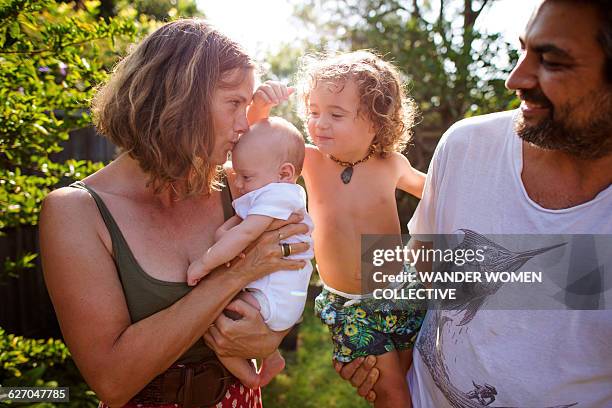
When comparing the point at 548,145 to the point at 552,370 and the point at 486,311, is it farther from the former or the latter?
the point at 552,370

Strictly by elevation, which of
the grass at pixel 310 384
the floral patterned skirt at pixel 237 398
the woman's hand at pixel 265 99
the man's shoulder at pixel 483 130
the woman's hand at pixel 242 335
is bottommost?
the grass at pixel 310 384

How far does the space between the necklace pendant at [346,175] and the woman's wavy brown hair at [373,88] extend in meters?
0.18

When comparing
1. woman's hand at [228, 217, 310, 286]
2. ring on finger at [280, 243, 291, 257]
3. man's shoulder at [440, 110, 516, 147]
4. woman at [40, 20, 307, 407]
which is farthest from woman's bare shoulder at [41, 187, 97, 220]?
man's shoulder at [440, 110, 516, 147]

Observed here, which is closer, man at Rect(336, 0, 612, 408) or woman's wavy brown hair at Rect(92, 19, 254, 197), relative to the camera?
man at Rect(336, 0, 612, 408)

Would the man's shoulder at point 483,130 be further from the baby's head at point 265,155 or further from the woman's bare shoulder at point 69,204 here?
the woman's bare shoulder at point 69,204

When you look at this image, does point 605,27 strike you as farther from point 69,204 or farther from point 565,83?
point 69,204

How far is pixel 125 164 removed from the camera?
2.01 metres

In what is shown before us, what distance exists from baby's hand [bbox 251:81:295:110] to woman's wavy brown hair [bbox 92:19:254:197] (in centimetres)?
29

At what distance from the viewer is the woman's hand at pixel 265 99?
2266mm

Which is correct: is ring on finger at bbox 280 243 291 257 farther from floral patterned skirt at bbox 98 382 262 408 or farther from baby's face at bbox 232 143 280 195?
floral patterned skirt at bbox 98 382 262 408

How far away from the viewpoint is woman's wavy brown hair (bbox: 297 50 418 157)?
8.36 ft

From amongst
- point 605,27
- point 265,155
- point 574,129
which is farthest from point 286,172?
point 605,27

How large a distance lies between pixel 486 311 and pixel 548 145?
59 centimetres

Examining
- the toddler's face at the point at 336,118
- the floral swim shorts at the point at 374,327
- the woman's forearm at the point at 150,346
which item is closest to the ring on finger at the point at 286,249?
the woman's forearm at the point at 150,346
